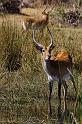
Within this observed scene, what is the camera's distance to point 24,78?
8.50 meters

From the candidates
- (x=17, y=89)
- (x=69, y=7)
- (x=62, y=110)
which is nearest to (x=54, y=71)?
(x=62, y=110)

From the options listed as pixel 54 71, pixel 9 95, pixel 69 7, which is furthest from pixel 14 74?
pixel 69 7

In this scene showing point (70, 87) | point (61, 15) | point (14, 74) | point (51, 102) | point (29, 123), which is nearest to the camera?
point (29, 123)

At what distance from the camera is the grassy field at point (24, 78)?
6957mm

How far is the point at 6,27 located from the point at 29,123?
293cm

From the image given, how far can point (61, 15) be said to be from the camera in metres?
17.2

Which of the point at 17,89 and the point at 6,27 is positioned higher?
the point at 6,27

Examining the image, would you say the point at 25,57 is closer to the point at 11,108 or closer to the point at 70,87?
the point at 70,87

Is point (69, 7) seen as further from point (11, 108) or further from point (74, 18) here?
A: point (11, 108)

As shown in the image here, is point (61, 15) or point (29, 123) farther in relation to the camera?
point (61, 15)

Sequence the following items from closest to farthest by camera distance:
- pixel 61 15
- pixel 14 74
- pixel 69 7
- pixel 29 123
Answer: pixel 29 123, pixel 14 74, pixel 61 15, pixel 69 7

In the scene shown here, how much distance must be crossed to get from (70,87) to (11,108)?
49.7 inches

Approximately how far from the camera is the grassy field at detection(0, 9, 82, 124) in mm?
6957

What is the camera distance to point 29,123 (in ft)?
21.5
